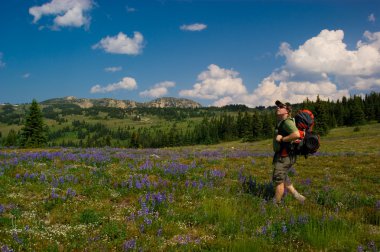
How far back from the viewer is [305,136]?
980 centimetres

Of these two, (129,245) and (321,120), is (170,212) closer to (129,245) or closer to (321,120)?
(129,245)

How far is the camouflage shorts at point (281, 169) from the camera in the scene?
9.88 m

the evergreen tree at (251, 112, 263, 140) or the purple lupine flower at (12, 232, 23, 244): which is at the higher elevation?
the purple lupine flower at (12, 232, 23, 244)

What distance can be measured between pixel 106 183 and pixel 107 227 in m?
4.36

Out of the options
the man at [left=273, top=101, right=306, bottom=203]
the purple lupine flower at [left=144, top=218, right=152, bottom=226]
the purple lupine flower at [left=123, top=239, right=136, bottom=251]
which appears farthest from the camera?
the man at [left=273, top=101, right=306, bottom=203]

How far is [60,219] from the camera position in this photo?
8.23m

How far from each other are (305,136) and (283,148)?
2.60ft

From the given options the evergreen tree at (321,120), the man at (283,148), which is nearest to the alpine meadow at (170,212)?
the man at (283,148)

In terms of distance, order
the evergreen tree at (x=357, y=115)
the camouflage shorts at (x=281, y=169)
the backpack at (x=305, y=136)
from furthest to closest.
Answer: the evergreen tree at (x=357, y=115) < the camouflage shorts at (x=281, y=169) < the backpack at (x=305, y=136)

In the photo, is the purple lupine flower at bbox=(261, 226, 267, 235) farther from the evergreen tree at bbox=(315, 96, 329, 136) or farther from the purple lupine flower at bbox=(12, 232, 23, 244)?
the evergreen tree at bbox=(315, 96, 329, 136)

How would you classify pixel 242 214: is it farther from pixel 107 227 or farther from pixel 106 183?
pixel 106 183

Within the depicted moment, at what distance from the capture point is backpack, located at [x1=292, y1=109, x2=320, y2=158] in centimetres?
963

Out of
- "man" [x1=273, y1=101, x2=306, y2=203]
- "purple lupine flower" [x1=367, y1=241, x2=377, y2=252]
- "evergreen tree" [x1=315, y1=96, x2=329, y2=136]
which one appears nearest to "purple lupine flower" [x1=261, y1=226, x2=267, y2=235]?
"purple lupine flower" [x1=367, y1=241, x2=377, y2=252]

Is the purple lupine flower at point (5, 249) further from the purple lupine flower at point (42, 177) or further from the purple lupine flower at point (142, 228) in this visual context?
the purple lupine flower at point (42, 177)
